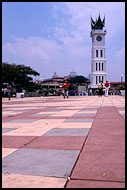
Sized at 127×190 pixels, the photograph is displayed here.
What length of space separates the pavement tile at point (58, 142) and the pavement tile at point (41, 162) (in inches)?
7.9

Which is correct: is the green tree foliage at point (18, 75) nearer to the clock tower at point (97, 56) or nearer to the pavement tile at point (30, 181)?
the pavement tile at point (30, 181)

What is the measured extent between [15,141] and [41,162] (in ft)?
3.86

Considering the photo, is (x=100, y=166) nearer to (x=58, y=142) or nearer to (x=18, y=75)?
(x=58, y=142)

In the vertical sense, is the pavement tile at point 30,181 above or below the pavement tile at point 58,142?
below

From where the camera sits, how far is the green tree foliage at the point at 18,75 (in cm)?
4481

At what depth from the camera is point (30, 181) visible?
205 centimetres

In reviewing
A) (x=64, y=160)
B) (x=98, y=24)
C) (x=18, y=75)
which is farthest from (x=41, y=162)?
(x=98, y=24)

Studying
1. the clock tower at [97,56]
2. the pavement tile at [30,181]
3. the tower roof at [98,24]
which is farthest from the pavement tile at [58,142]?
the tower roof at [98,24]

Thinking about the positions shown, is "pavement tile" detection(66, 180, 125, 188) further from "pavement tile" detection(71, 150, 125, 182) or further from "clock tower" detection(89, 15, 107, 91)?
"clock tower" detection(89, 15, 107, 91)

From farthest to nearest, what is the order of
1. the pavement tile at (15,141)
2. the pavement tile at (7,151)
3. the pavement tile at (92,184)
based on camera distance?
the pavement tile at (15,141) < the pavement tile at (7,151) < the pavement tile at (92,184)

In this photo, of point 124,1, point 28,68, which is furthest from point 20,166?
point 28,68

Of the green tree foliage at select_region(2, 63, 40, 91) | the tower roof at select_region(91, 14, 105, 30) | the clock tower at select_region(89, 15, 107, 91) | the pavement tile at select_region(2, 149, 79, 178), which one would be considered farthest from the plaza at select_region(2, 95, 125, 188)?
the tower roof at select_region(91, 14, 105, 30)

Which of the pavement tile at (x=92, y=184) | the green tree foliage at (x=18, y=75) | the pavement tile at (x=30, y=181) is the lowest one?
the pavement tile at (x=30, y=181)

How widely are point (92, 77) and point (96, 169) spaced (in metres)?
96.6
